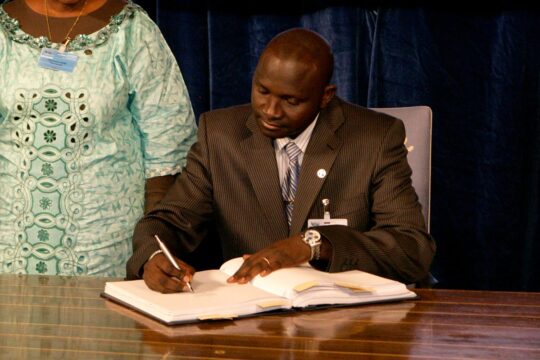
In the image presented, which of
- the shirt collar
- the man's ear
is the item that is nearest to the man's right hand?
the shirt collar

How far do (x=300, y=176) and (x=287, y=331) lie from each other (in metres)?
0.86

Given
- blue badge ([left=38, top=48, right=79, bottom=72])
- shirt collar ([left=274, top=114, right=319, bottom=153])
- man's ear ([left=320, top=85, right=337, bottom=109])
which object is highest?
blue badge ([left=38, top=48, right=79, bottom=72])

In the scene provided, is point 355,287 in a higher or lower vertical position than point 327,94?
lower

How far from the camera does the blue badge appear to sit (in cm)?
286

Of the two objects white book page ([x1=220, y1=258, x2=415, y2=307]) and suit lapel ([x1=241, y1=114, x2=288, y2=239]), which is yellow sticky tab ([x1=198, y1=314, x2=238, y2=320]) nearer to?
white book page ([x1=220, y1=258, x2=415, y2=307])

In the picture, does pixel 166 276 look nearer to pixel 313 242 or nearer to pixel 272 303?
pixel 272 303

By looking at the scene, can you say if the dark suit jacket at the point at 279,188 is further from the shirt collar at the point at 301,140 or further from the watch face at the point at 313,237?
the watch face at the point at 313,237

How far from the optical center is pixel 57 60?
2.87 meters

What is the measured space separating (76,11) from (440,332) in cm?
150

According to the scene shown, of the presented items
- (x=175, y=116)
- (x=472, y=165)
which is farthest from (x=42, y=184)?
(x=472, y=165)

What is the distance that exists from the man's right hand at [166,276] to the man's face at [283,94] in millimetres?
571

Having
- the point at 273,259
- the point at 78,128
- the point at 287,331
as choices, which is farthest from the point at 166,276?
the point at 78,128

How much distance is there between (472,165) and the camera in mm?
3914

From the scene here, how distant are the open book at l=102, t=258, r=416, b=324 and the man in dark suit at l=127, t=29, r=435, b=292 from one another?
9.8 inches
